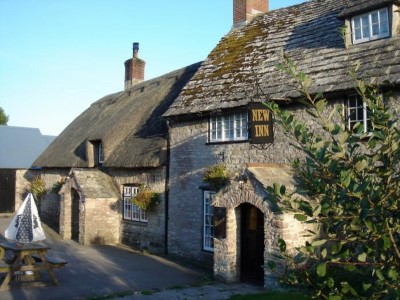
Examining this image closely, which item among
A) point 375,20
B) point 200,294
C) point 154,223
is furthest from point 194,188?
point 375,20

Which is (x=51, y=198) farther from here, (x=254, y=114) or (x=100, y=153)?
(x=254, y=114)

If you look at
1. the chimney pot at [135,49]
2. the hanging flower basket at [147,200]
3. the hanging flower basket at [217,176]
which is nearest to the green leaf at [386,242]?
the hanging flower basket at [217,176]

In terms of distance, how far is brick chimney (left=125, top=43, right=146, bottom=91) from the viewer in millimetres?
26969

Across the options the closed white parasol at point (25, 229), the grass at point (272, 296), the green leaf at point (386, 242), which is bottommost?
the grass at point (272, 296)

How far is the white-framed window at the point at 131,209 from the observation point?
16781 mm

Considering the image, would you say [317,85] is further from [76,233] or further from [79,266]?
[76,233]

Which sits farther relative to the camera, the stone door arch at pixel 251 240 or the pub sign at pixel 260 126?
the stone door arch at pixel 251 240

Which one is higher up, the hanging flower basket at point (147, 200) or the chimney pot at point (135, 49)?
the chimney pot at point (135, 49)

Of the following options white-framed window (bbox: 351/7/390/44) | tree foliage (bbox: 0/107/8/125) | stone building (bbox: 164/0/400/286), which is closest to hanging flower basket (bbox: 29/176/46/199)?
stone building (bbox: 164/0/400/286)

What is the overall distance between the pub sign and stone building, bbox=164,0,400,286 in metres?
0.03

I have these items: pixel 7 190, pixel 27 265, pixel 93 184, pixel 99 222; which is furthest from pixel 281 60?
pixel 7 190

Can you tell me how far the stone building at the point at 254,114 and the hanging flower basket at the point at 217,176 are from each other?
0.83 ft

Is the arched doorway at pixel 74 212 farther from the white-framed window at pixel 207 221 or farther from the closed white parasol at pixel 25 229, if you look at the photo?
the closed white parasol at pixel 25 229

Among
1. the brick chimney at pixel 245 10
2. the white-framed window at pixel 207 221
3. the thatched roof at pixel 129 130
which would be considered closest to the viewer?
the white-framed window at pixel 207 221
